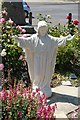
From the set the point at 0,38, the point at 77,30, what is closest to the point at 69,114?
the point at 0,38

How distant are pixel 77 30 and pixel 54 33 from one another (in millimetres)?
919

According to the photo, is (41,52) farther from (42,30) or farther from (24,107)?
(24,107)

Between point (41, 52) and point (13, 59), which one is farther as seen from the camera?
point (13, 59)

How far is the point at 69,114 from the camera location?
5.08 metres

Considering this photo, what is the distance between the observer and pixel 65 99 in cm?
555

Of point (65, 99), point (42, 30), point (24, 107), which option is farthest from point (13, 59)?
point (24, 107)

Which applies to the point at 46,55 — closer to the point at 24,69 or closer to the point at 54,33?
the point at 24,69

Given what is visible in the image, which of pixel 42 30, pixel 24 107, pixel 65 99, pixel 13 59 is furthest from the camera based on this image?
pixel 13 59

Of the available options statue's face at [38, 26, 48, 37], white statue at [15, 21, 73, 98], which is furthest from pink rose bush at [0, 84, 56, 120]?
statue's face at [38, 26, 48, 37]

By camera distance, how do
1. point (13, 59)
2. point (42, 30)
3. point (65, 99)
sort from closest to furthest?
1. point (42, 30)
2. point (65, 99)
3. point (13, 59)

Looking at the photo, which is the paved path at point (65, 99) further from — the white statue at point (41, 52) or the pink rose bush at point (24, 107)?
the pink rose bush at point (24, 107)

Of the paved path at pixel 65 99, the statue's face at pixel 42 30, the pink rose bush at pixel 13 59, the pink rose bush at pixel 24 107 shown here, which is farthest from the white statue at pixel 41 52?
the pink rose bush at pixel 13 59

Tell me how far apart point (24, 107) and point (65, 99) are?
3.76ft

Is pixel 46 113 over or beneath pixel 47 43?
beneath
